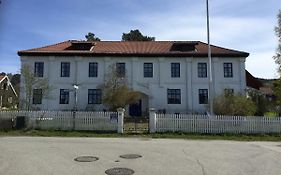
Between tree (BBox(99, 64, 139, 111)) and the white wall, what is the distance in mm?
1712

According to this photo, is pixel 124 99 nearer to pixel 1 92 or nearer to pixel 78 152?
pixel 78 152

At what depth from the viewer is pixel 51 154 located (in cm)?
1197

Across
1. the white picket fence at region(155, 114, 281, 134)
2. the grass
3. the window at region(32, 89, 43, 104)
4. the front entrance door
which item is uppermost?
the window at region(32, 89, 43, 104)

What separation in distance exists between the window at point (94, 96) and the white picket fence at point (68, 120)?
1193 cm

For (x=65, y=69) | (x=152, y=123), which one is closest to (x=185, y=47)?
(x=65, y=69)

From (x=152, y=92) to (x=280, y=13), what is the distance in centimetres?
1471

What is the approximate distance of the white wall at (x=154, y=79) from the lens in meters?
33.8

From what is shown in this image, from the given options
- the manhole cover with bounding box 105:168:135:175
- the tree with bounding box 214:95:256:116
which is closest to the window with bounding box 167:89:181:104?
the tree with bounding box 214:95:256:116

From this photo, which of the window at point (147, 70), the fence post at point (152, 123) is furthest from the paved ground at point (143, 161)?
the window at point (147, 70)

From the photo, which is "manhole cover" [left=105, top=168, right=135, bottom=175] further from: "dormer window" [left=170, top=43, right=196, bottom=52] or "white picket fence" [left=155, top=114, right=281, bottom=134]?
"dormer window" [left=170, top=43, right=196, bottom=52]

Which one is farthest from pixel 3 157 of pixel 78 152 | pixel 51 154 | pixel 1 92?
pixel 1 92

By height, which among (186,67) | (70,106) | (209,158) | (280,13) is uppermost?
(280,13)

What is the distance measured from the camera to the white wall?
33781mm

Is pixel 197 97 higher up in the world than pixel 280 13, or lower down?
lower down
